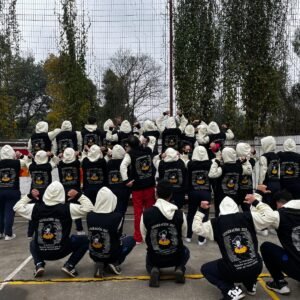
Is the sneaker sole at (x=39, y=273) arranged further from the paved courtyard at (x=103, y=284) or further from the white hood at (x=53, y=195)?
the white hood at (x=53, y=195)

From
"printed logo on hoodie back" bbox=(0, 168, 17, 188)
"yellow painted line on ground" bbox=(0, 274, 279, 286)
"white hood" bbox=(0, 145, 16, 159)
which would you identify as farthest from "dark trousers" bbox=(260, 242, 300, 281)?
"white hood" bbox=(0, 145, 16, 159)

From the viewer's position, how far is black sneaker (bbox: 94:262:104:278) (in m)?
5.39

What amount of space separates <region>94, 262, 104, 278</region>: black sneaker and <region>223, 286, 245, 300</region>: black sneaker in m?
1.77

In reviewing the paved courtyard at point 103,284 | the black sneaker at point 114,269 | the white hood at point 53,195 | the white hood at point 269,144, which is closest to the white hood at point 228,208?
the paved courtyard at point 103,284

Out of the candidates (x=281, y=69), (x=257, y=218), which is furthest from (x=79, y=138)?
(x=281, y=69)

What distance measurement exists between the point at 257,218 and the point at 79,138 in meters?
5.95

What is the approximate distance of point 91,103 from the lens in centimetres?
1230

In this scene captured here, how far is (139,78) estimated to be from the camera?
13773mm

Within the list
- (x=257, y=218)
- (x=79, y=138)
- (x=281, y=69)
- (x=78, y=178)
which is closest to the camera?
(x=257, y=218)

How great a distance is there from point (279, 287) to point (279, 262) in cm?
33

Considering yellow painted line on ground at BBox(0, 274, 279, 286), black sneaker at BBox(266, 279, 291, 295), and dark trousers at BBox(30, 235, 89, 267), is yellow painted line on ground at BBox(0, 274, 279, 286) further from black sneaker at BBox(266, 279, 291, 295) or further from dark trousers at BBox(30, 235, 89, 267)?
black sneaker at BBox(266, 279, 291, 295)

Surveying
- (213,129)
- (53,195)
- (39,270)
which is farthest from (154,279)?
(213,129)

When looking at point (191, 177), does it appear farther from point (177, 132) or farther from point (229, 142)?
point (229, 142)

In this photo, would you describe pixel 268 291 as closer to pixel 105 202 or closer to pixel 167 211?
pixel 167 211
